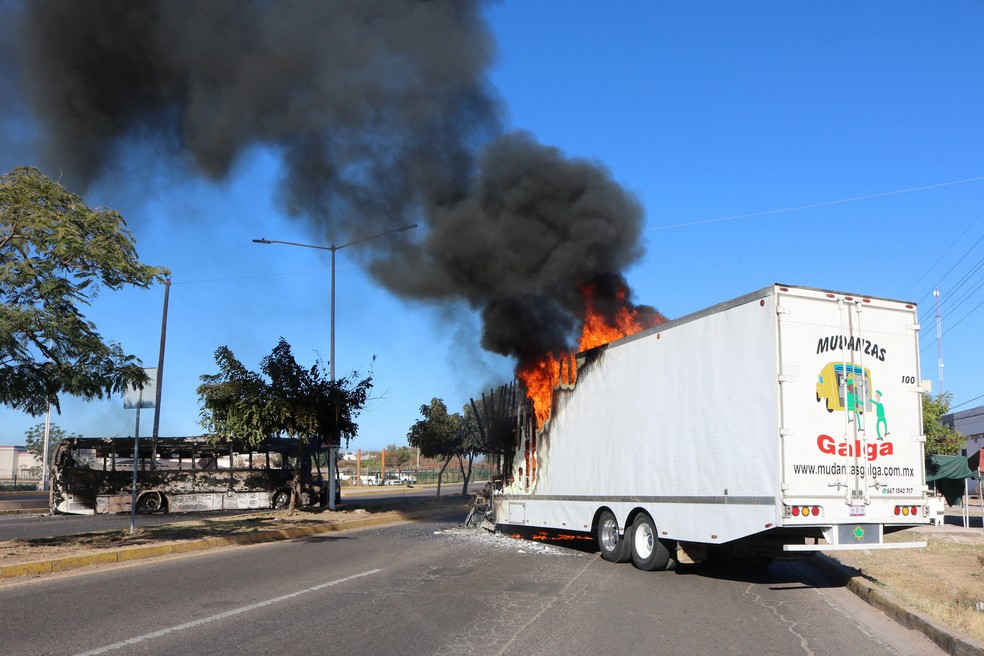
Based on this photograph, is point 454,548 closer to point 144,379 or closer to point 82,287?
point 144,379

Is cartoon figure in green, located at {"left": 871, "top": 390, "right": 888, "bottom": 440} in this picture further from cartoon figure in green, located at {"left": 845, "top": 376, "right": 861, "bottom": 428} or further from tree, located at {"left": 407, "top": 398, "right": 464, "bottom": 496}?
tree, located at {"left": 407, "top": 398, "right": 464, "bottom": 496}

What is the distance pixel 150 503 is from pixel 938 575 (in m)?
20.2

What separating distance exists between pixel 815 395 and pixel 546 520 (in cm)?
610

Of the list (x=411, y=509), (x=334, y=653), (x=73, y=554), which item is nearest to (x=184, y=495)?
(x=411, y=509)

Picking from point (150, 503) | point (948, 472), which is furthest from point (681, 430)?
point (150, 503)

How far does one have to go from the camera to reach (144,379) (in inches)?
473

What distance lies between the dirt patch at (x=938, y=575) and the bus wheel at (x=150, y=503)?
1830 cm

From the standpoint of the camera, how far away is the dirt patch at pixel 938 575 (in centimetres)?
712

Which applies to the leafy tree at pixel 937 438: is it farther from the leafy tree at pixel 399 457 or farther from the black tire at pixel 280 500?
the leafy tree at pixel 399 457

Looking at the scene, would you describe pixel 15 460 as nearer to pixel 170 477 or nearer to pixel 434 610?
pixel 170 477

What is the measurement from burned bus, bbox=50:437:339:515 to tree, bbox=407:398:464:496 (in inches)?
293

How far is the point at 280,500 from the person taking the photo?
24.5 metres

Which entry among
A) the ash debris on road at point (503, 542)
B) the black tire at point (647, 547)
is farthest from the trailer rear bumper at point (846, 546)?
the ash debris on road at point (503, 542)

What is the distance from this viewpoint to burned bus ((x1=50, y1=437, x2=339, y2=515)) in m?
22.2
